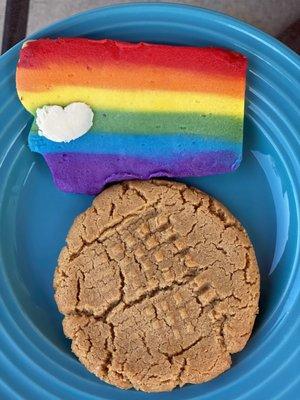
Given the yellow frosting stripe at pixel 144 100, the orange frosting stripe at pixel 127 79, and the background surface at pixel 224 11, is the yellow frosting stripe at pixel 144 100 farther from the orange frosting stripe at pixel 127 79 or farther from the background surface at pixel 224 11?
the background surface at pixel 224 11

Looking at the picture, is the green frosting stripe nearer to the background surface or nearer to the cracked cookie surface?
the cracked cookie surface

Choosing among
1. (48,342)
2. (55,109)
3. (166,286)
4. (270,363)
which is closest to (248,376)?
(270,363)

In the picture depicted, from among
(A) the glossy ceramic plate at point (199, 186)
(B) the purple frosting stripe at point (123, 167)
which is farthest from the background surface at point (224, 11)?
(B) the purple frosting stripe at point (123, 167)

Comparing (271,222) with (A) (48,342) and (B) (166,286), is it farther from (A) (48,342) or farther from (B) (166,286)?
(A) (48,342)

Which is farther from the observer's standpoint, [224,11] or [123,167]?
[224,11]

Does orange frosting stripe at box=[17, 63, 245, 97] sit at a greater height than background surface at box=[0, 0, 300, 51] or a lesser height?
lesser

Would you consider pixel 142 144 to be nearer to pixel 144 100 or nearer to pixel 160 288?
pixel 144 100

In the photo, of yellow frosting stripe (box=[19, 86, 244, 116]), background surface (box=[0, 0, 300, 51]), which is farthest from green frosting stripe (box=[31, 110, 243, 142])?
background surface (box=[0, 0, 300, 51])

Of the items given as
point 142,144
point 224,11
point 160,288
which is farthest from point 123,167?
point 224,11
